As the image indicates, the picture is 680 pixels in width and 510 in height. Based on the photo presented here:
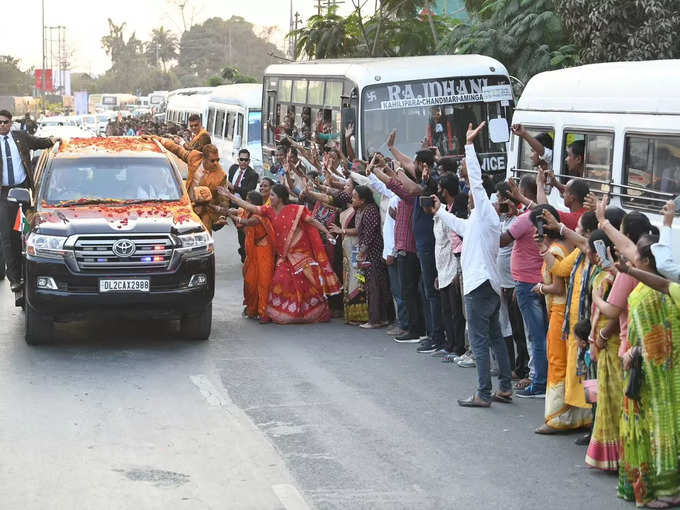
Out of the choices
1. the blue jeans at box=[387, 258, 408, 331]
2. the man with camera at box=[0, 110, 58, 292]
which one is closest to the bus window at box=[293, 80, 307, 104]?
the man with camera at box=[0, 110, 58, 292]

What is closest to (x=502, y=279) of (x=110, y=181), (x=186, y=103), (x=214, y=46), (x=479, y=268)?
(x=479, y=268)

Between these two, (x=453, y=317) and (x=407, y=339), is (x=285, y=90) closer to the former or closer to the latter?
(x=407, y=339)

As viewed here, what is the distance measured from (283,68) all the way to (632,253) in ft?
58.4

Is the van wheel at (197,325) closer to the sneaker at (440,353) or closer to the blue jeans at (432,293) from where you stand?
the blue jeans at (432,293)

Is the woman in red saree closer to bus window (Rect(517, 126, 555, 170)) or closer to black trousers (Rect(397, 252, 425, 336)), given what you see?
black trousers (Rect(397, 252, 425, 336))

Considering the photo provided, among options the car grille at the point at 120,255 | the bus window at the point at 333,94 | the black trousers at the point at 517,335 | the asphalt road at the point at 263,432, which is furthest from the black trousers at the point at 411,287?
the bus window at the point at 333,94

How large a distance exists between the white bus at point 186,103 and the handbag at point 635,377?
30.3 metres

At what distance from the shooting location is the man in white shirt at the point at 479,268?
9281mm

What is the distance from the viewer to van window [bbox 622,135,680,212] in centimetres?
957

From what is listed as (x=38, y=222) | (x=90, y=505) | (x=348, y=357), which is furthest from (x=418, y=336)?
(x=90, y=505)

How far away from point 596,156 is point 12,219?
6971 millimetres

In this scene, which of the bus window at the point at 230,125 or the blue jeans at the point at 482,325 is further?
the bus window at the point at 230,125

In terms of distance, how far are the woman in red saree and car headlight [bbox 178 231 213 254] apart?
1.34 meters

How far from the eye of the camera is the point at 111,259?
11.5 m
